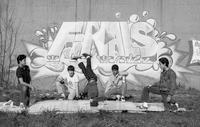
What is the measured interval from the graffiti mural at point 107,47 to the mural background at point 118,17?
0.11 m

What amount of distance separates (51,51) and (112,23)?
217cm

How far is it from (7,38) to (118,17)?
3720 millimetres

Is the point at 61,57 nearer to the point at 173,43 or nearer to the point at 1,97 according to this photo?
the point at 1,97

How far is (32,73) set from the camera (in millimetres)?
12188

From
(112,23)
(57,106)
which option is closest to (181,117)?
(57,106)

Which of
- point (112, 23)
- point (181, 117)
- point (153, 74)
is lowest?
point (181, 117)

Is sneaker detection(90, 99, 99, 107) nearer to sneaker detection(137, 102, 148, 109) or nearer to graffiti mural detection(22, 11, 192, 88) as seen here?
sneaker detection(137, 102, 148, 109)

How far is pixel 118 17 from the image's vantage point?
1196 centimetres

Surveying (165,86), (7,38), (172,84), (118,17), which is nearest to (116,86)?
(165,86)

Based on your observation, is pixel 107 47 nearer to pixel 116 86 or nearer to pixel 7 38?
pixel 116 86

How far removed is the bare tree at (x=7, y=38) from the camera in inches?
484

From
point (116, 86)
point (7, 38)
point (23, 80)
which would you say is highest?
point (7, 38)

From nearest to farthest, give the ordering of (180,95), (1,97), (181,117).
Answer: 1. (181,117)
2. (1,97)
3. (180,95)

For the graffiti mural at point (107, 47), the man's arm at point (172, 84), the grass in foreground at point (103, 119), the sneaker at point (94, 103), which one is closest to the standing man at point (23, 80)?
the grass in foreground at point (103, 119)
